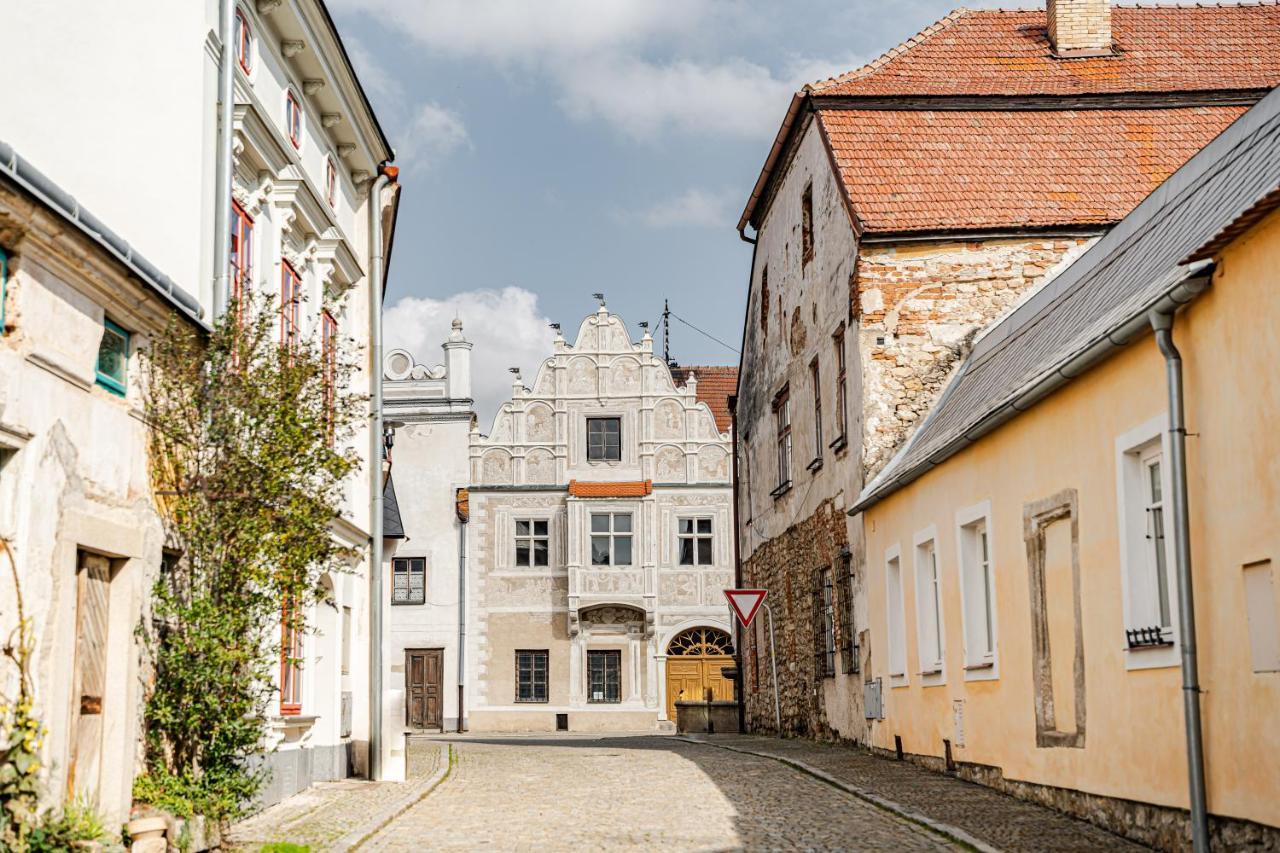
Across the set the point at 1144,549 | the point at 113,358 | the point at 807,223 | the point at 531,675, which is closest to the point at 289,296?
the point at 113,358

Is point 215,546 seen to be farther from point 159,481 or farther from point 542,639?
point 542,639

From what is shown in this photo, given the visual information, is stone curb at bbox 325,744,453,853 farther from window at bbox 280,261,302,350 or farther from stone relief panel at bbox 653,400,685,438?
stone relief panel at bbox 653,400,685,438

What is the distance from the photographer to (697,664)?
41.0m

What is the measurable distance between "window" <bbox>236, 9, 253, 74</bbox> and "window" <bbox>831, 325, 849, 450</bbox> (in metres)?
9.10

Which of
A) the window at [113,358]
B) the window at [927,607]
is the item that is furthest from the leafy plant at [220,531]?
the window at [927,607]

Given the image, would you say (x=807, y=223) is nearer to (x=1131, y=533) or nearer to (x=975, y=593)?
(x=975, y=593)

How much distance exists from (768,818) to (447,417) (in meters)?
30.4

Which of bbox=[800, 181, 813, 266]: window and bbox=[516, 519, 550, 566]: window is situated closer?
bbox=[800, 181, 813, 266]: window

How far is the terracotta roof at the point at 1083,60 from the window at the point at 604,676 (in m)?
21.6

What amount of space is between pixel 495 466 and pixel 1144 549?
32297 millimetres

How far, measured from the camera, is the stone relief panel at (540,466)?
136 ft

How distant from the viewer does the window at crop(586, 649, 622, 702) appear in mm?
40531

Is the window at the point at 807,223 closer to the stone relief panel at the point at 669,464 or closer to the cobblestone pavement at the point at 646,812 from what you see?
the cobblestone pavement at the point at 646,812

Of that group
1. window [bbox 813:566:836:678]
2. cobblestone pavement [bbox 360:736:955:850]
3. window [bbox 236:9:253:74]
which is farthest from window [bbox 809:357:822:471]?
window [bbox 236:9:253:74]
